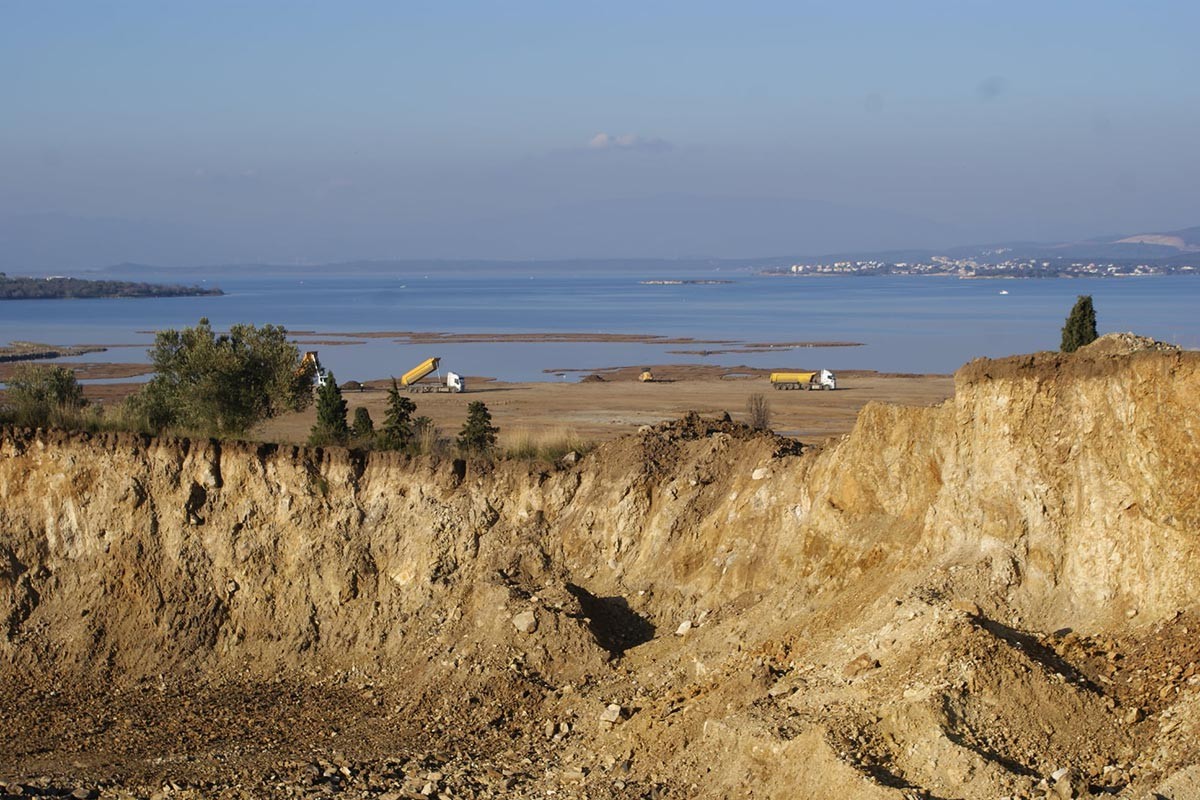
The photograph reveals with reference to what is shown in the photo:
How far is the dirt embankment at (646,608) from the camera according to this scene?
1327 cm

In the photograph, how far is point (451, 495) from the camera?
66.5ft

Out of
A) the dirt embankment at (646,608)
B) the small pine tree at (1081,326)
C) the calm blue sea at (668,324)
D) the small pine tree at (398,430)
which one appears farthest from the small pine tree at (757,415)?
the dirt embankment at (646,608)

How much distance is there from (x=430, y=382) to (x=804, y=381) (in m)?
19.6

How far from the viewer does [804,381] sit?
67312 millimetres

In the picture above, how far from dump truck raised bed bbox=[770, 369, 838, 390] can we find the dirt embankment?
1820 inches

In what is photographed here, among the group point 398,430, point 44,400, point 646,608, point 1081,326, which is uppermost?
point 1081,326

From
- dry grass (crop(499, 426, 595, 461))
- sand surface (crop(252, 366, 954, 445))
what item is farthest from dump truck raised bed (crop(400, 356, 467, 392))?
dry grass (crop(499, 426, 595, 461))

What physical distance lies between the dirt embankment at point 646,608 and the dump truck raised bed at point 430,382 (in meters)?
45.7

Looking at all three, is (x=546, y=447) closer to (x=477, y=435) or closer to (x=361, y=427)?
(x=477, y=435)

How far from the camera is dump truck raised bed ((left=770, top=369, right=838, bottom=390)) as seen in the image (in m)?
66.8

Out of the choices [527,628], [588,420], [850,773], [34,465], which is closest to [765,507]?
[527,628]

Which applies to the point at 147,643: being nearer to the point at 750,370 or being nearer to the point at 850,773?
the point at 850,773

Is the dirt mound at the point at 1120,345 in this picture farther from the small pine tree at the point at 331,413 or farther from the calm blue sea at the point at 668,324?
the calm blue sea at the point at 668,324

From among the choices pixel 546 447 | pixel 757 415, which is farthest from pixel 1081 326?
pixel 546 447
